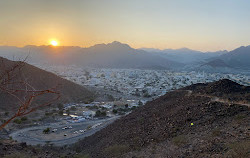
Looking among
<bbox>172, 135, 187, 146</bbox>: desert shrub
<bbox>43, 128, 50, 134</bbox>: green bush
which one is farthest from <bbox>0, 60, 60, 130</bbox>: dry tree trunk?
<bbox>43, 128, 50, 134</bbox>: green bush

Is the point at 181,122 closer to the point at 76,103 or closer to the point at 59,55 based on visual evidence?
the point at 76,103

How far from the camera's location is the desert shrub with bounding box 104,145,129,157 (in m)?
10.0

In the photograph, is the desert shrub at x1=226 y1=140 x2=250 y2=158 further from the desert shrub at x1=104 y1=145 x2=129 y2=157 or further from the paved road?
the paved road

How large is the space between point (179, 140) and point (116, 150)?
3.38 meters

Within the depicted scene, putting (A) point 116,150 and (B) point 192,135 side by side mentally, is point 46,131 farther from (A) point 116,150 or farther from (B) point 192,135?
(B) point 192,135

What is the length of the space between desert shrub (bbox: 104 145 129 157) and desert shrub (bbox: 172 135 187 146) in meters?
2.45

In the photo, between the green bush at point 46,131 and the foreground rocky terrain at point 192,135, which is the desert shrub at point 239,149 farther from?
the green bush at point 46,131

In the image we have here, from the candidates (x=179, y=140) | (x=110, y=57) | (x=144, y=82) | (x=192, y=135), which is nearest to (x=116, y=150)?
(x=179, y=140)

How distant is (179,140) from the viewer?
891cm

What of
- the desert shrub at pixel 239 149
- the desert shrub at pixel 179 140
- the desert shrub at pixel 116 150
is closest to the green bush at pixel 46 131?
the desert shrub at pixel 116 150

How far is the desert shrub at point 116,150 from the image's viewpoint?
10.0 m

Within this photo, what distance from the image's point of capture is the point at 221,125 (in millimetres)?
9156

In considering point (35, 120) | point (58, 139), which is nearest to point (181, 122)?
point (58, 139)

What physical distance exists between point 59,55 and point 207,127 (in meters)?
182
